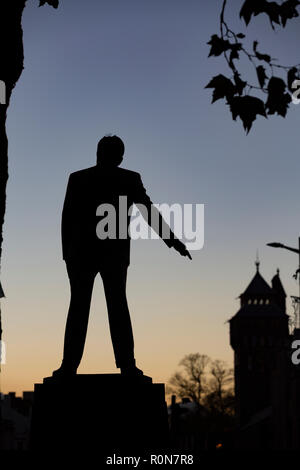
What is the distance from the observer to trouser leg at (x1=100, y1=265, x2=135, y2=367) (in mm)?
8047

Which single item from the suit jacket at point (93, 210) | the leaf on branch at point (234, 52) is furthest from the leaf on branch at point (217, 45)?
the suit jacket at point (93, 210)

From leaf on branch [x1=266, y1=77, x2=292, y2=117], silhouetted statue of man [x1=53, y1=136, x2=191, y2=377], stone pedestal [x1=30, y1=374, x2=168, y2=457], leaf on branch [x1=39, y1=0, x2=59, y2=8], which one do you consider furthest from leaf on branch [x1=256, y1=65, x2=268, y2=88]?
stone pedestal [x1=30, y1=374, x2=168, y2=457]

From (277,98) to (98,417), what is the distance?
3309mm

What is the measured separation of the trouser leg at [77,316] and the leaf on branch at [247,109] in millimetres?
2696

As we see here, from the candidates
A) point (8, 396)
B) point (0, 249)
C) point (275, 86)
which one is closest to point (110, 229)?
point (0, 249)

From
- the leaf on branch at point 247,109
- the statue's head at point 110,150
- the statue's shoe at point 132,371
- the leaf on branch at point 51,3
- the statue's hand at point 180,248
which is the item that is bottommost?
the statue's shoe at point 132,371

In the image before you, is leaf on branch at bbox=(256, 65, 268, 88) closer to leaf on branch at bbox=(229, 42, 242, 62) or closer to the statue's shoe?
leaf on branch at bbox=(229, 42, 242, 62)

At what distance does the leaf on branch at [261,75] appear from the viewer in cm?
604

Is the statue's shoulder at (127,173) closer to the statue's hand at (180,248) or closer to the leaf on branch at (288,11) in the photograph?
the statue's hand at (180,248)

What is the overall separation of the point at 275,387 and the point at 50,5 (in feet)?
209
